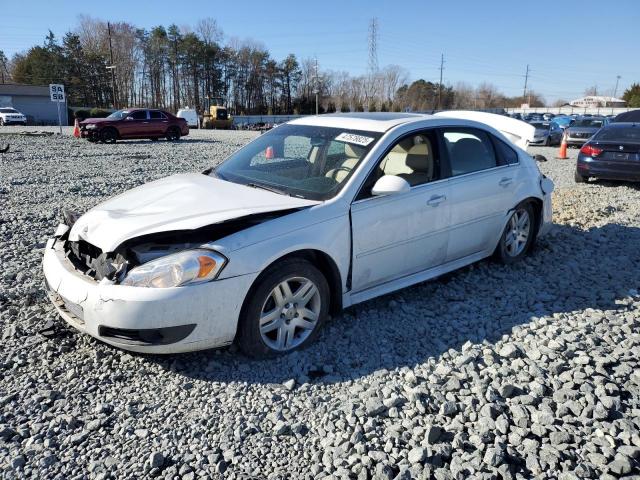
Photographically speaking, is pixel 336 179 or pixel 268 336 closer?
pixel 268 336

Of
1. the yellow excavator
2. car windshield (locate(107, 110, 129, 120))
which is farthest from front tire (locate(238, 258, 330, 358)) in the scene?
the yellow excavator

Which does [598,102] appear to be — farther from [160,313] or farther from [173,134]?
[160,313]

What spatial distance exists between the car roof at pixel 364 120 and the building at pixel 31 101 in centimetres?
6031

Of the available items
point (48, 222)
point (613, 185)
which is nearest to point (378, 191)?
point (48, 222)

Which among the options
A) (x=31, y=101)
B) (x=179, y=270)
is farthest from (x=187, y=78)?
(x=179, y=270)

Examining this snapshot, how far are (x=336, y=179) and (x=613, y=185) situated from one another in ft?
32.4

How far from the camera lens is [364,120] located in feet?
14.7

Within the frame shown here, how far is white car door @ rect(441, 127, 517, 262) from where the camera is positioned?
4.59m

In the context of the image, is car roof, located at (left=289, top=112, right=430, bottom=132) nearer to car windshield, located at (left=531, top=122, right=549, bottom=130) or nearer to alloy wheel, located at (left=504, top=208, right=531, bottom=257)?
alloy wheel, located at (left=504, top=208, right=531, bottom=257)

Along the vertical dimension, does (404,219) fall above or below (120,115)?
below

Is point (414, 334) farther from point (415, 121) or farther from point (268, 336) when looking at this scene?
point (415, 121)

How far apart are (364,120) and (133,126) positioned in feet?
74.3

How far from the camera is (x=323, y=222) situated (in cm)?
→ 360

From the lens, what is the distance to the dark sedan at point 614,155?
10469 mm
